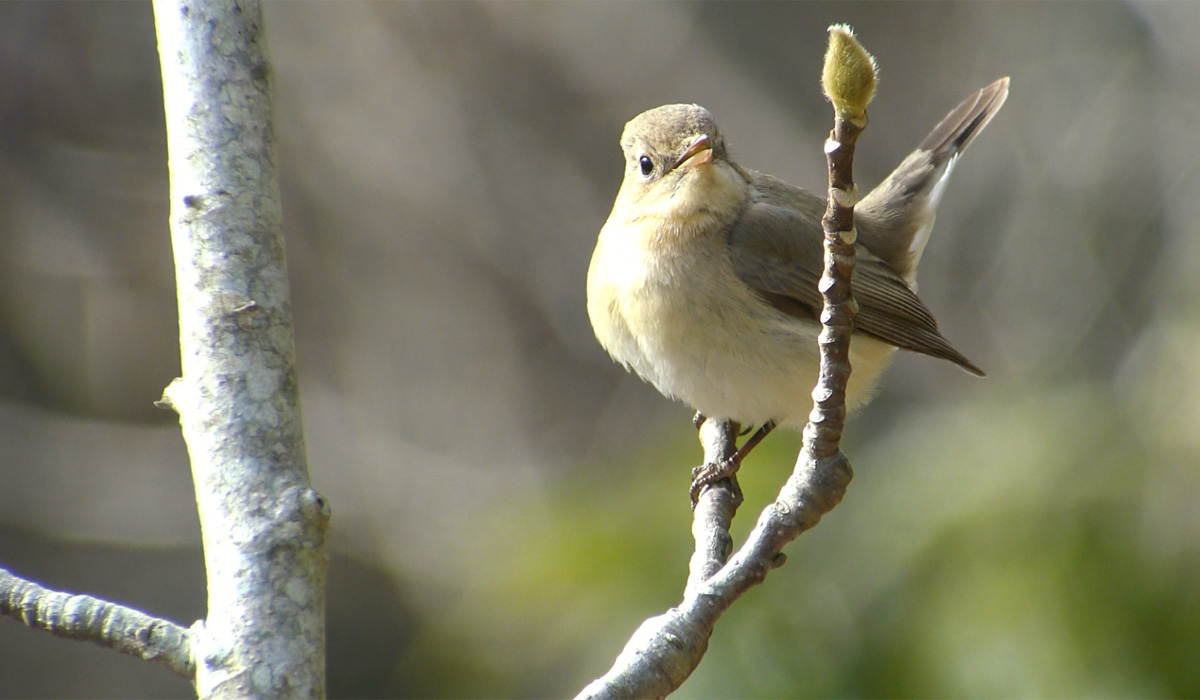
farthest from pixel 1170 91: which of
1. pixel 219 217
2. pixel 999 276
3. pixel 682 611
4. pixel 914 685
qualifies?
pixel 219 217

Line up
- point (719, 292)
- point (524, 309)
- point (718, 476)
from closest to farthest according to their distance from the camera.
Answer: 1. point (718, 476)
2. point (719, 292)
3. point (524, 309)

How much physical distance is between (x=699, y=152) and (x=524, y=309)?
13.4ft

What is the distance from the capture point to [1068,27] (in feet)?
21.1

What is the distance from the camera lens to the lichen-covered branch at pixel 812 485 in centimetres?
156

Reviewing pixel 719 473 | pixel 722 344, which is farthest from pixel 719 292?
pixel 719 473

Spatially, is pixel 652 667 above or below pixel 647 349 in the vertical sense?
below

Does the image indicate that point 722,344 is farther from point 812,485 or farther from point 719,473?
point 812,485

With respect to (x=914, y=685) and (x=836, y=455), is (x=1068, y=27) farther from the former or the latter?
(x=836, y=455)

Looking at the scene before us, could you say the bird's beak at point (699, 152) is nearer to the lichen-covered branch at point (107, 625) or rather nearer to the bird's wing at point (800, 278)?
the bird's wing at point (800, 278)

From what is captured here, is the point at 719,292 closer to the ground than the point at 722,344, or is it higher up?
higher up

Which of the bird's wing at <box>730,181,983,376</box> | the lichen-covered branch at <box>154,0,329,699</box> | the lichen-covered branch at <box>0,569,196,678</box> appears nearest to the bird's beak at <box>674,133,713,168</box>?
the bird's wing at <box>730,181,983,376</box>

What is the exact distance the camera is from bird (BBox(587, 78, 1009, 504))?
319 cm

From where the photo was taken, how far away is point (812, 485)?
7.39ft

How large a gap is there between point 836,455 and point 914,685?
139 centimetres
